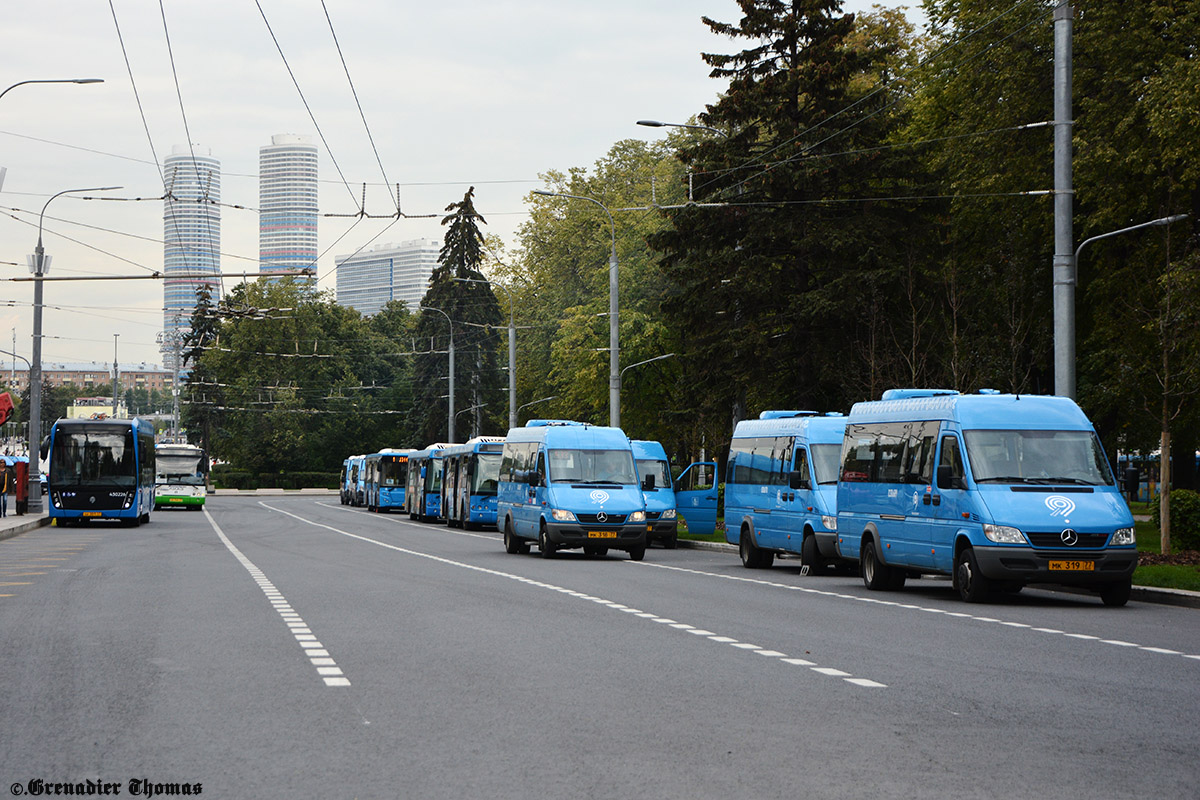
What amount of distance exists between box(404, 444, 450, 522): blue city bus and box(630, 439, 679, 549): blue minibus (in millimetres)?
16502

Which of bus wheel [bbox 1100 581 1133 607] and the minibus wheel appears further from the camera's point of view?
the minibus wheel

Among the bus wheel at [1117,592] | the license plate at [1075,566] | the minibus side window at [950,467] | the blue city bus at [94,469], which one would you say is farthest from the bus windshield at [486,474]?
the license plate at [1075,566]

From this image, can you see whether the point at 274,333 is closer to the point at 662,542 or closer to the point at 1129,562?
the point at 662,542

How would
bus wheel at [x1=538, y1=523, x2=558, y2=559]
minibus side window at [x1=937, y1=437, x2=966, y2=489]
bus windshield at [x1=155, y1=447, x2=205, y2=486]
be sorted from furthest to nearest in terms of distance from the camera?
bus windshield at [x1=155, y1=447, x2=205, y2=486] → bus wheel at [x1=538, y1=523, x2=558, y2=559] → minibus side window at [x1=937, y1=437, x2=966, y2=489]

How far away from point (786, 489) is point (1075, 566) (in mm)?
8570

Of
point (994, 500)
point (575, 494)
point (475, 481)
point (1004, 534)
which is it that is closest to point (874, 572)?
point (994, 500)

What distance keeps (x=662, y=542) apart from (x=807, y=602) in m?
19.1

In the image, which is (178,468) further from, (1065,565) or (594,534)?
(1065,565)

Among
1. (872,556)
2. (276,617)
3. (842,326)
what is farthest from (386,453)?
(276,617)

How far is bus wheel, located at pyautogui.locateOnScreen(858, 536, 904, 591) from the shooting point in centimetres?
2130

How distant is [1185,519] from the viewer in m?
25.3

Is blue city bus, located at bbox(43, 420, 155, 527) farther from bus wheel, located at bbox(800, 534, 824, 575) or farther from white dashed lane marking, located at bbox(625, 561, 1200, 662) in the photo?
bus wheel, located at bbox(800, 534, 824, 575)

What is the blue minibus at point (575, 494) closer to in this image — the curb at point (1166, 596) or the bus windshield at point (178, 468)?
the curb at point (1166, 596)

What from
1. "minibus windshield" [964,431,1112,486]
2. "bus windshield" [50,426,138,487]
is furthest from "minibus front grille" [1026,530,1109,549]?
"bus windshield" [50,426,138,487]
